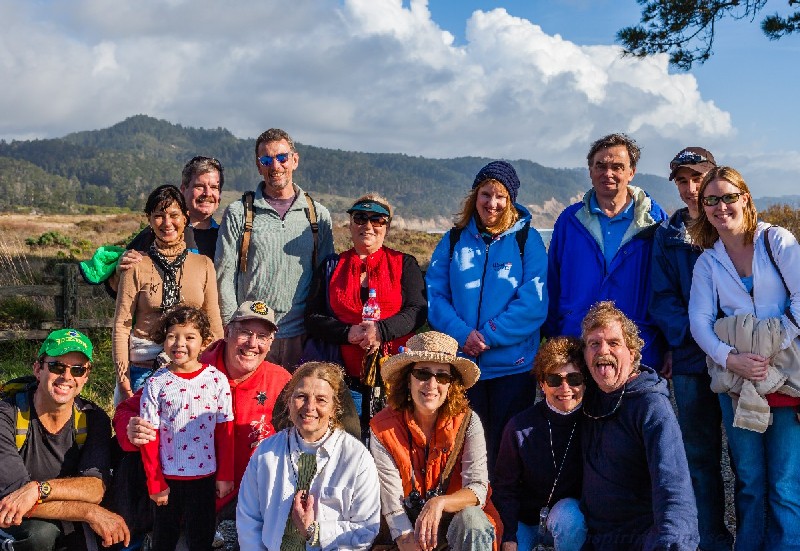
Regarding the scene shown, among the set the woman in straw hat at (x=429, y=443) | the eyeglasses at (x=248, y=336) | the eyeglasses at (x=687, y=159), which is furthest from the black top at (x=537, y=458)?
the eyeglasses at (x=687, y=159)

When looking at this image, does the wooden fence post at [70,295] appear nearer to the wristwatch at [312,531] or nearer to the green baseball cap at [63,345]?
the green baseball cap at [63,345]

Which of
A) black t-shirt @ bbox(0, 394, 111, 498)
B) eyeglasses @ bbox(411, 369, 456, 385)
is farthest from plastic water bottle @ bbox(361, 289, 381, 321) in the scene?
black t-shirt @ bbox(0, 394, 111, 498)

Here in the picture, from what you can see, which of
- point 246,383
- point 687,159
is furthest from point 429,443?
point 687,159

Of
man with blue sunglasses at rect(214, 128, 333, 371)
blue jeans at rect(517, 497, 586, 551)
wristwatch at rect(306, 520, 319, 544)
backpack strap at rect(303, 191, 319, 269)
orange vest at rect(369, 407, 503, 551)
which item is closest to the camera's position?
wristwatch at rect(306, 520, 319, 544)

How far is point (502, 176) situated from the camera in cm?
433

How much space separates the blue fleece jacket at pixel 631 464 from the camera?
10.4 ft

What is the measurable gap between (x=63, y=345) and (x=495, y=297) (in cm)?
237

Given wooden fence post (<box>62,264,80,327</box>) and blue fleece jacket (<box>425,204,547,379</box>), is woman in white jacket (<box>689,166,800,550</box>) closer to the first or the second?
blue fleece jacket (<box>425,204,547,379</box>)

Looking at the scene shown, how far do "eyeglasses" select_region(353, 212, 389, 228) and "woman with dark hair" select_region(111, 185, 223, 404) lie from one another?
998 millimetres

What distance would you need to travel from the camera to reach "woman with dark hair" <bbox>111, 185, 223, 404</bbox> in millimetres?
4270

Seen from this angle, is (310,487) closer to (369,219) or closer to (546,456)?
(546,456)

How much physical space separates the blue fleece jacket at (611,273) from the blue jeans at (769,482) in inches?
28.7

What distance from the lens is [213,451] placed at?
3756mm

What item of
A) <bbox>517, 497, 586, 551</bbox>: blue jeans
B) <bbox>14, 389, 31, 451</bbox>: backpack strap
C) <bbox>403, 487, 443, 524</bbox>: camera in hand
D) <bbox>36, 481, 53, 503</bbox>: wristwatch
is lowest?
<bbox>517, 497, 586, 551</bbox>: blue jeans
